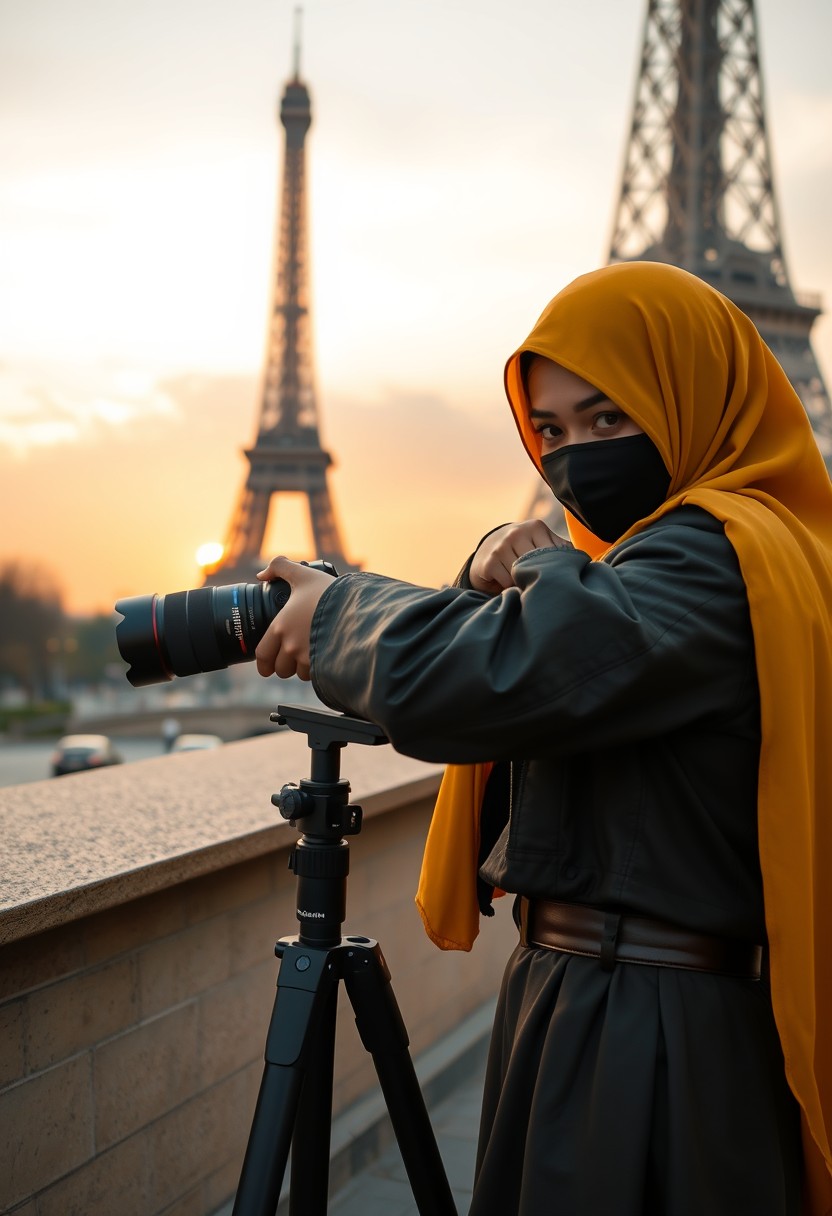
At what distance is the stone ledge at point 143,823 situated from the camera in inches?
76.0

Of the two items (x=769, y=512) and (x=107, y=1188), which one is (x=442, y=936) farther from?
(x=107, y=1188)

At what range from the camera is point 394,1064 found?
1.73 m

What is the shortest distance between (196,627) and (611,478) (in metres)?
0.57

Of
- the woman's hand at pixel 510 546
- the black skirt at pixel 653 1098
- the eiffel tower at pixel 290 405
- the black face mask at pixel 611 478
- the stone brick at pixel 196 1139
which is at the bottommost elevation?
the stone brick at pixel 196 1139

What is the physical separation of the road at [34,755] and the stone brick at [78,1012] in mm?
23202

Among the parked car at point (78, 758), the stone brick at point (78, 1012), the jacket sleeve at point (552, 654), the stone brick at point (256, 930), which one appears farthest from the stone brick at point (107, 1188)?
the parked car at point (78, 758)

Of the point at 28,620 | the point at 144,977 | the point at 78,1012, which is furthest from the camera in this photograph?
the point at 28,620

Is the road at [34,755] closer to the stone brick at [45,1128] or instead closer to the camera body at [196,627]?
the stone brick at [45,1128]

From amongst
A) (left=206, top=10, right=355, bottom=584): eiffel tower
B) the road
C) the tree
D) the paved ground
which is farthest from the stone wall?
the tree

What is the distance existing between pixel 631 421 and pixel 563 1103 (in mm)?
827

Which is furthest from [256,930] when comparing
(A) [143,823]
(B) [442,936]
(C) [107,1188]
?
(B) [442,936]

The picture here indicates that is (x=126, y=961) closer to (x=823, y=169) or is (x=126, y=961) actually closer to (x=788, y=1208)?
(x=788, y=1208)

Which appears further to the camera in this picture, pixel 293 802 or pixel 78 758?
pixel 78 758

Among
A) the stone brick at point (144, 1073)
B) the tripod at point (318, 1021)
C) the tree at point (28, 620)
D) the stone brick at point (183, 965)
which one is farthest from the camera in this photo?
the tree at point (28, 620)
